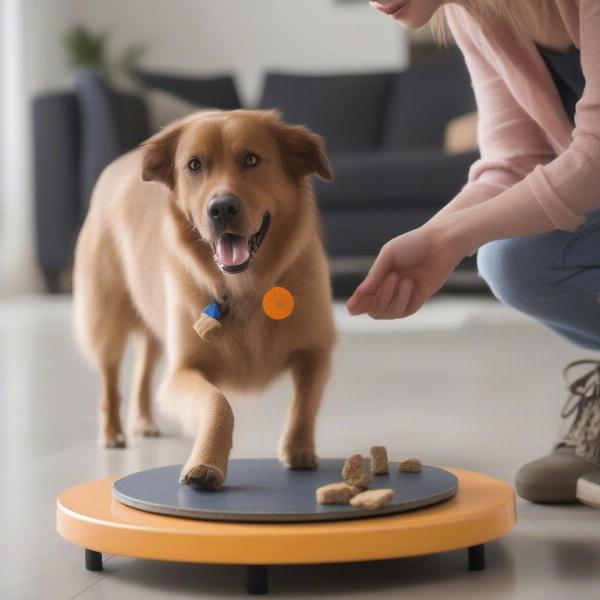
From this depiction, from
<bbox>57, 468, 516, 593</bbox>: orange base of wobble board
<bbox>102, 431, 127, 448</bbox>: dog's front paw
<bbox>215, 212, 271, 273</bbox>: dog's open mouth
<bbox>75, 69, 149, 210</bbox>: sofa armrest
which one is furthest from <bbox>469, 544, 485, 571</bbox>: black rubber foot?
<bbox>75, 69, 149, 210</bbox>: sofa armrest

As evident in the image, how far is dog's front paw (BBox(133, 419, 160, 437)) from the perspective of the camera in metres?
2.61

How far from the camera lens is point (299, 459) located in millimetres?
1738

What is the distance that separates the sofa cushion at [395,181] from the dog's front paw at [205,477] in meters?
4.27

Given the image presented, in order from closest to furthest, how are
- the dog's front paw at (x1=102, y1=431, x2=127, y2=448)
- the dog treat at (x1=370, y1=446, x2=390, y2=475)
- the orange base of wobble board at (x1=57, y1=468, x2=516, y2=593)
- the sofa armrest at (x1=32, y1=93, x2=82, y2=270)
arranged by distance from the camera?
the orange base of wobble board at (x1=57, y1=468, x2=516, y2=593) < the dog treat at (x1=370, y1=446, x2=390, y2=475) < the dog's front paw at (x1=102, y1=431, x2=127, y2=448) < the sofa armrest at (x1=32, y1=93, x2=82, y2=270)

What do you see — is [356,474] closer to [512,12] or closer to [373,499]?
[373,499]

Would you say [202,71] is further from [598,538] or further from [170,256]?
[598,538]

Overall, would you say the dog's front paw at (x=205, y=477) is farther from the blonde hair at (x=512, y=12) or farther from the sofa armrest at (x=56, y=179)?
the sofa armrest at (x=56, y=179)

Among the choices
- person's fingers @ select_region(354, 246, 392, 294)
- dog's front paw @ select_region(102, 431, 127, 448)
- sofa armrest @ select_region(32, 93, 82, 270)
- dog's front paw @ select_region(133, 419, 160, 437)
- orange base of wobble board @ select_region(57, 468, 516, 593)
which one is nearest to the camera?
orange base of wobble board @ select_region(57, 468, 516, 593)

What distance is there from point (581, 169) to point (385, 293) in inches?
12.7

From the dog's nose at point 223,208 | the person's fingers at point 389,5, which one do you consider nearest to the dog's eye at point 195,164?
the dog's nose at point 223,208

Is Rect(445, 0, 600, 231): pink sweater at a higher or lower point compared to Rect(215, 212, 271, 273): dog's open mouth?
higher

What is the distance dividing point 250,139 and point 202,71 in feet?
23.2

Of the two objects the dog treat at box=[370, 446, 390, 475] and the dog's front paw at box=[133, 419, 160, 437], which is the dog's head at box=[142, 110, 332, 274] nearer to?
the dog treat at box=[370, 446, 390, 475]

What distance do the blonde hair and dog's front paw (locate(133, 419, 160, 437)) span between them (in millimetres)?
1343
